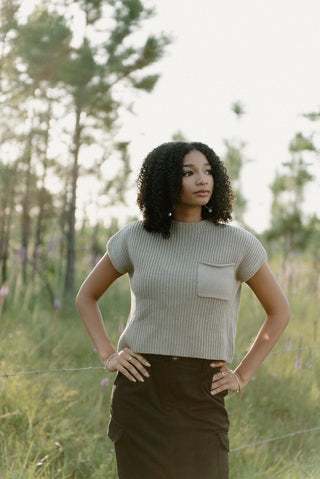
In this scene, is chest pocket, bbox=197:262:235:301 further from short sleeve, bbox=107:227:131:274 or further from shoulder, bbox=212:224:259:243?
short sleeve, bbox=107:227:131:274

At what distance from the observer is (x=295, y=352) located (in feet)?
15.6

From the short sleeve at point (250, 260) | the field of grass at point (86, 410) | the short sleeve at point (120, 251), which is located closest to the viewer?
the short sleeve at point (250, 260)

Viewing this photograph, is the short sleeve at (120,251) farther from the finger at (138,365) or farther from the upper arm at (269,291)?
the upper arm at (269,291)

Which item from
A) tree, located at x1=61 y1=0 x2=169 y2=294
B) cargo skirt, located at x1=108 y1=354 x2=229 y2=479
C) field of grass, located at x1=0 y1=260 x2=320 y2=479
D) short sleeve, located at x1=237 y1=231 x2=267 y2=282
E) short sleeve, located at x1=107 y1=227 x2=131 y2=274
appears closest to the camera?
cargo skirt, located at x1=108 y1=354 x2=229 y2=479

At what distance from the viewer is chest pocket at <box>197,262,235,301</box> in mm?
1979

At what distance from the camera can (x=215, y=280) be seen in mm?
1985

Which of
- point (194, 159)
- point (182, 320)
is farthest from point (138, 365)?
point (194, 159)

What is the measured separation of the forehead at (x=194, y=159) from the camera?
210 cm

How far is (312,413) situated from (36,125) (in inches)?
237

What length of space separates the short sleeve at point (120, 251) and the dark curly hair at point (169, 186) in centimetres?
10

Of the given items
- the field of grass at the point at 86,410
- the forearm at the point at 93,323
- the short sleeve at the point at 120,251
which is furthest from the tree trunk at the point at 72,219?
the short sleeve at the point at 120,251

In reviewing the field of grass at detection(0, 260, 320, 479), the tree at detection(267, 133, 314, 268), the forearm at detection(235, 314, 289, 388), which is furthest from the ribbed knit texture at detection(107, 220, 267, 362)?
the tree at detection(267, 133, 314, 268)

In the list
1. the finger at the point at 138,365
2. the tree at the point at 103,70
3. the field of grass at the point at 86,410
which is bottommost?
the field of grass at the point at 86,410

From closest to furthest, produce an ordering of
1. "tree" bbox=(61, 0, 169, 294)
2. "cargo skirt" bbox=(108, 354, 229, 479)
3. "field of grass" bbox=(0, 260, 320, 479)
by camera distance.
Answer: "cargo skirt" bbox=(108, 354, 229, 479) → "field of grass" bbox=(0, 260, 320, 479) → "tree" bbox=(61, 0, 169, 294)
